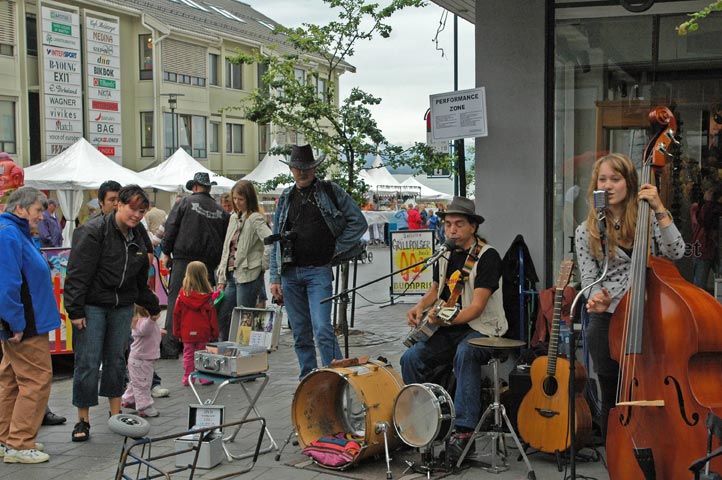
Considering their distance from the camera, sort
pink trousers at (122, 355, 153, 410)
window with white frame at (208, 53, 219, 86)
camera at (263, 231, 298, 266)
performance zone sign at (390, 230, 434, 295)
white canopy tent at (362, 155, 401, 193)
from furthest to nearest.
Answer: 1. window with white frame at (208, 53, 219, 86)
2. white canopy tent at (362, 155, 401, 193)
3. performance zone sign at (390, 230, 434, 295)
4. pink trousers at (122, 355, 153, 410)
5. camera at (263, 231, 298, 266)

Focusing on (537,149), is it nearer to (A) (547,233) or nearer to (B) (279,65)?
(A) (547,233)

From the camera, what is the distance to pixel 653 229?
15.5 ft

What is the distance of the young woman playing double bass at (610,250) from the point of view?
488 cm

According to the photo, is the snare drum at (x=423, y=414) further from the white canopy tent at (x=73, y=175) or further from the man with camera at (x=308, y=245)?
the white canopy tent at (x=73, y=175)

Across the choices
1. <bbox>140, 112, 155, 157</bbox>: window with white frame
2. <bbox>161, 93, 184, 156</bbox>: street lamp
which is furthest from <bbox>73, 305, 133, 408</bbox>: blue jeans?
<bbox>140, 112, 155, 157</bbox>: window with white frame

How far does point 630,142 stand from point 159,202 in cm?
3332

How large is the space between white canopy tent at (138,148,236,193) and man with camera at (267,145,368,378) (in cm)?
1529

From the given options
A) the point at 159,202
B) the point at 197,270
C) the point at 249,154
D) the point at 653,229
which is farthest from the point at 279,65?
the point at 249,154

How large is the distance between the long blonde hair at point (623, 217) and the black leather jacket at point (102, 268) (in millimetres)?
3646

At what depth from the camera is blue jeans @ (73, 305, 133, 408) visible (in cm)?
670

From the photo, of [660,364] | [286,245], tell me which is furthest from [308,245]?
[660,364]

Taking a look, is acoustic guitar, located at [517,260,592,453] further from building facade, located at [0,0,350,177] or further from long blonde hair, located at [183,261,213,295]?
building facade, located at [0,0,350,177]

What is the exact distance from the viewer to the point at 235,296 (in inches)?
374

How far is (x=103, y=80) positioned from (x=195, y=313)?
29266mm
